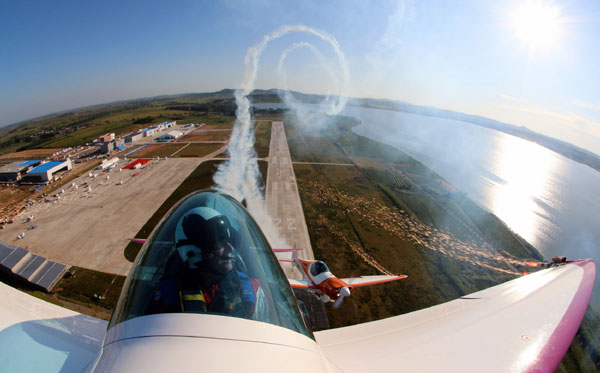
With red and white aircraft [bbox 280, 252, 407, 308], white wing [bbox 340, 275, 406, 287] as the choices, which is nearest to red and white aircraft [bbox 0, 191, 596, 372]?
red and white aircraft [bbox 280, 252, 407, 308]

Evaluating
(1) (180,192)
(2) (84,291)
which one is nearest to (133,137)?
(1) (180,192)

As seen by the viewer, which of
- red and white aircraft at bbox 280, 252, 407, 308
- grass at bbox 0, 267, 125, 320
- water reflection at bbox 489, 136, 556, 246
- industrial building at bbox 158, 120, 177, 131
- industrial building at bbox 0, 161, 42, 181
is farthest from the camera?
industrial building at bbox 158, 120, 177, 131

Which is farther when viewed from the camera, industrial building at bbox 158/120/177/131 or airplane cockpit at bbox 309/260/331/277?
industrial building at bbox 158/120/177/131

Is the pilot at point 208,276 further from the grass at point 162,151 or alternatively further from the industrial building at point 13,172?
the grass at point 162,151

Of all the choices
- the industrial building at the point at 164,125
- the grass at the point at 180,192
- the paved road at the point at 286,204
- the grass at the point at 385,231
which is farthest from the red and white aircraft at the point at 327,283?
the industrial building at the point at 164,125

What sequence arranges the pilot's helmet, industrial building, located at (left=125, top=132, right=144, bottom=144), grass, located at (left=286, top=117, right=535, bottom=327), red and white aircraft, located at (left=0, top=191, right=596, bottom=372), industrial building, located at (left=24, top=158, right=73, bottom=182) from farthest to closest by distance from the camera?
industrial building, located at (left=125, top=132, right=144, bottom=144)
industrial building, located at (left=24, top=158, right=73, bottom=182)
grass, located at (left=286, top=117, right=535, bottom=327)
the pilot's helmet
red and white aircraft, located at (left=0, top=191, right=596, bottom=372)

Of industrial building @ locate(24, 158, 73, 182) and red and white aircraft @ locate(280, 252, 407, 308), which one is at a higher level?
industrial building @ locate(24, 158, 73, 182)

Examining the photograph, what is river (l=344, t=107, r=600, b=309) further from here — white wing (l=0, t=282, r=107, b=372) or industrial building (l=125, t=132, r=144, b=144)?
industrial building (l=125, t=132, r=144, b=144)

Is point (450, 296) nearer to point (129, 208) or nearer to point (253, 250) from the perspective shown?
point (253, 250)

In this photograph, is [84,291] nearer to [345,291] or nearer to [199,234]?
[345,291]
